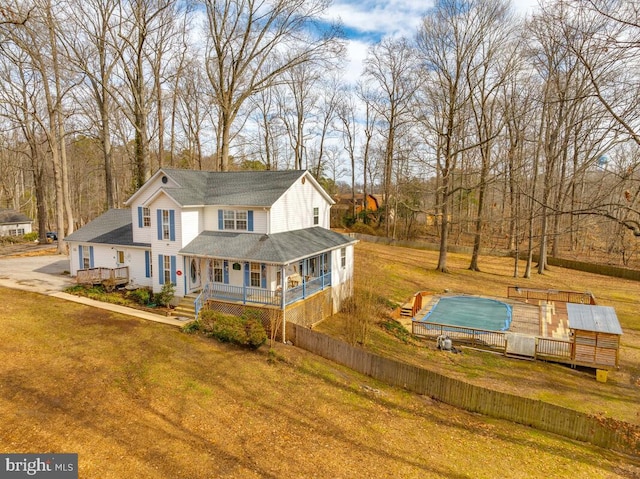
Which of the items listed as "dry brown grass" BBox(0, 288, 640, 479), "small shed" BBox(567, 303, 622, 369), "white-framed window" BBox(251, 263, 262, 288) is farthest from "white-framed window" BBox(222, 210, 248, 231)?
"small shed" BBox(567, 303, 622, 369)

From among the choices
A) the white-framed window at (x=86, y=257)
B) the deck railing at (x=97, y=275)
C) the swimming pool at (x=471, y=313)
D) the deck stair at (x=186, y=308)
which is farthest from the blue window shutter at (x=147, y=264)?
the swimming pool at (x=471, y=313)

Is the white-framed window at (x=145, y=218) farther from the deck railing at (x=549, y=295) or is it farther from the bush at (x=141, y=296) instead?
the deck railing at (x=549, y=295)

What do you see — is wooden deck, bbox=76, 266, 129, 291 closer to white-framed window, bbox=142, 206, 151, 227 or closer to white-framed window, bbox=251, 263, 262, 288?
white-framed window, bbox=142, 206, 151, 227

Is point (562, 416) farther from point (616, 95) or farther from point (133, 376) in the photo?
point (133, 376)

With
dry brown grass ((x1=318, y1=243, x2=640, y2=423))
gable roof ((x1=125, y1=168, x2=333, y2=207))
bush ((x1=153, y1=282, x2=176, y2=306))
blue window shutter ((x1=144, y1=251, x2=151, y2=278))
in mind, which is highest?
gable roof ((x1=125, y1=168, x2=333, y2=207))

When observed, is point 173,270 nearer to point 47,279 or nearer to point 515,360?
point 47,279

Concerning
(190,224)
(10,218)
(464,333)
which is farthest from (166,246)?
(10,218)

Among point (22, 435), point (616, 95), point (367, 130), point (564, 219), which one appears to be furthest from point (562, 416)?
point (367, 130)
